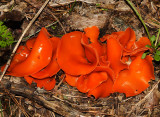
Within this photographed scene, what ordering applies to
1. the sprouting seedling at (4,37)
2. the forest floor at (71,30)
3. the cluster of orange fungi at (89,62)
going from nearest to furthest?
1. the sprouting seedling at (4,37)
2. the cluster of orange fungi at (89,62)
3. the forest floor at (71,30)

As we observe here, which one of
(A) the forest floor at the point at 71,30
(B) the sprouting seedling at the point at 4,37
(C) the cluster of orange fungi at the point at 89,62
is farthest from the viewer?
(A) the forest floor at the point at 71,30

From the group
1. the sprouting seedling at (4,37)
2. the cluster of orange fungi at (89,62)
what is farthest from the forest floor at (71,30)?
the sprouting seedling at (4,37)

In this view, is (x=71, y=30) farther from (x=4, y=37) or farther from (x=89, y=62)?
(x=4, y=37)

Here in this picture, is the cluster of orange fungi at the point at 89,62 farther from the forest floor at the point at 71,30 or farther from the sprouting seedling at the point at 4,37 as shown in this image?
the sprouting seedling at the point at 4,37

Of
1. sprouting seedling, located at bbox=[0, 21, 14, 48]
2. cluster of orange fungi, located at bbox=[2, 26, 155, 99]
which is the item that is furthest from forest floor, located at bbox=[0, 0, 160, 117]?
sprouting seedling, located at bbox=[0, 21, 14, 48]

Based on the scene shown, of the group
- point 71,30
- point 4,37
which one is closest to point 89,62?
point 71,30

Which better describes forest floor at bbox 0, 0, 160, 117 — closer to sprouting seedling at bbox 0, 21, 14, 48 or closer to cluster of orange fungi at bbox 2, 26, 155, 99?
cluster of orange fungi at bbox 2, 26, 155, 99
